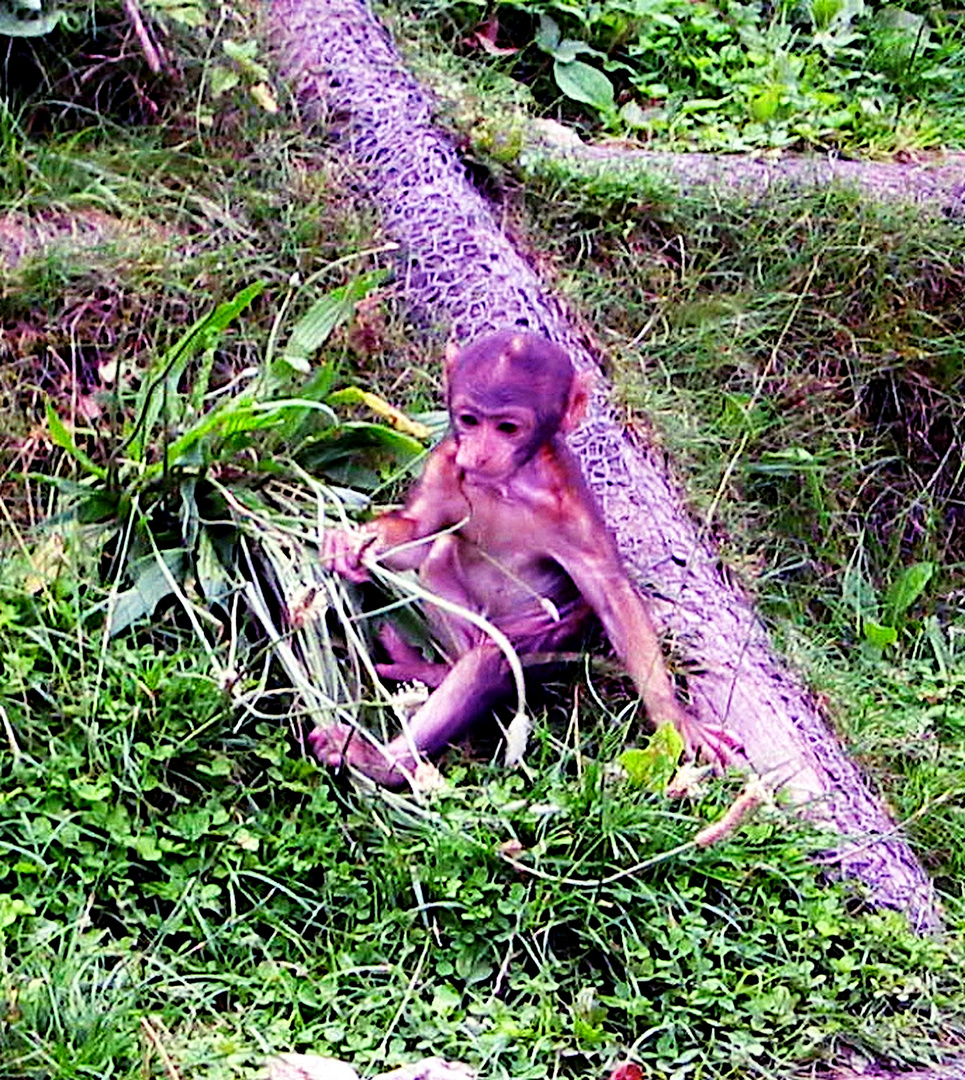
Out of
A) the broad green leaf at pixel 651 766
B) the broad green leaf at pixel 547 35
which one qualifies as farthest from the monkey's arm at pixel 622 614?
the broad green leaf at pixel 547 35

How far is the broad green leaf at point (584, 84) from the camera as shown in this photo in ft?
21.3

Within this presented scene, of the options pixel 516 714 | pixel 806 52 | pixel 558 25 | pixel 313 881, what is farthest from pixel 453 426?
pixel 806 52

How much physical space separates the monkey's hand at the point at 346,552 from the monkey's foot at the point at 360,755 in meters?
0.38

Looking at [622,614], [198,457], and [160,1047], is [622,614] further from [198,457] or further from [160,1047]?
[160,1047]

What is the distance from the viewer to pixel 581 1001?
12.3 ft

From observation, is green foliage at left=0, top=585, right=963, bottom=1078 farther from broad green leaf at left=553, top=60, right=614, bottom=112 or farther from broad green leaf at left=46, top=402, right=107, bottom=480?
broad green leaf at left=553, top=60, right=614, bottom=112

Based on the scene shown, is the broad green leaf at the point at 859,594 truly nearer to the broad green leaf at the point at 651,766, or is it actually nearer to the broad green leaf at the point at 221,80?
the broad green leaf at the point at 651,766

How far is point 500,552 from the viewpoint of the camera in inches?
176

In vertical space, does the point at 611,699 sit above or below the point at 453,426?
below

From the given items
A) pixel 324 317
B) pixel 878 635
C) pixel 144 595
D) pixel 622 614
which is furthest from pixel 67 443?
pixel 878 635

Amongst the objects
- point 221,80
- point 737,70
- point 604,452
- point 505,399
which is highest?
point 505,399

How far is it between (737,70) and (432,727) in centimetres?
333

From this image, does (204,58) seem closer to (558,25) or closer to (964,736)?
(558,25)

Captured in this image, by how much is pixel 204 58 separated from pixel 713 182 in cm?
162
